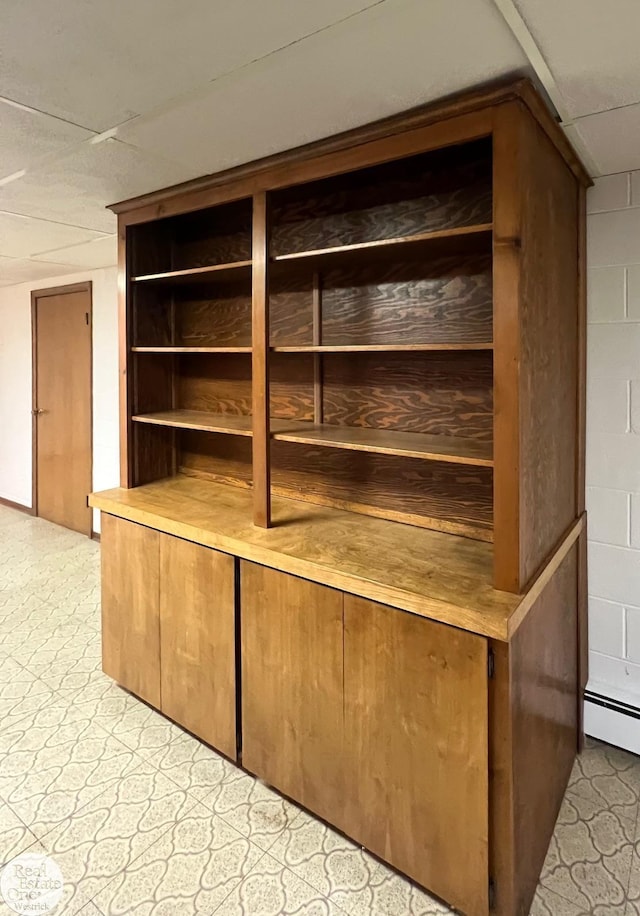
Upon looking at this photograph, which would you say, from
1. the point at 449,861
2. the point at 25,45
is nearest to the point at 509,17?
the point at 25,45

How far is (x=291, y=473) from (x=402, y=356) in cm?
74

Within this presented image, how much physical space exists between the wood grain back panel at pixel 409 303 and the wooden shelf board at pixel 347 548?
73 cm

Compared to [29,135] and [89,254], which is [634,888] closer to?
[29,135]

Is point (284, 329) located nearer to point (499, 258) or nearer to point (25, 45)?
point (499, 258)

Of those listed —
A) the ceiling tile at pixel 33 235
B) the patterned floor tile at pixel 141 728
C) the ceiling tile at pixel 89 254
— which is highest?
the ceiling tile at pixel 89 254

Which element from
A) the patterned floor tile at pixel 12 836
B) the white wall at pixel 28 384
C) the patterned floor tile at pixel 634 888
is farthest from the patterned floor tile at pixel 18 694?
the patterned floor tile at pixel 634 888

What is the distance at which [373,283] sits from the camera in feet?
7.36

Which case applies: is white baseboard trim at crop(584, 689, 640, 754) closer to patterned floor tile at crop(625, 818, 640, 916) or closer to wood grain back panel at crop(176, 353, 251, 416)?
patterned floor tile at crop(625, 818, 640, 916)

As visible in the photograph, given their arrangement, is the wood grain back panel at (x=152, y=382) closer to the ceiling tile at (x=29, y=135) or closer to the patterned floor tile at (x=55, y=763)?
the ceiling tile at (x=29, y=135)

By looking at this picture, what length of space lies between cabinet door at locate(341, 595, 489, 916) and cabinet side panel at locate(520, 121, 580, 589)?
331 mm

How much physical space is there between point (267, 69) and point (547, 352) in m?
1.09

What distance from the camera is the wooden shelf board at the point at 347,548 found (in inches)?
60.7

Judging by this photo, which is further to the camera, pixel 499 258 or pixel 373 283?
pixel 373 283

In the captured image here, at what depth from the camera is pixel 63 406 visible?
4.95 meters
